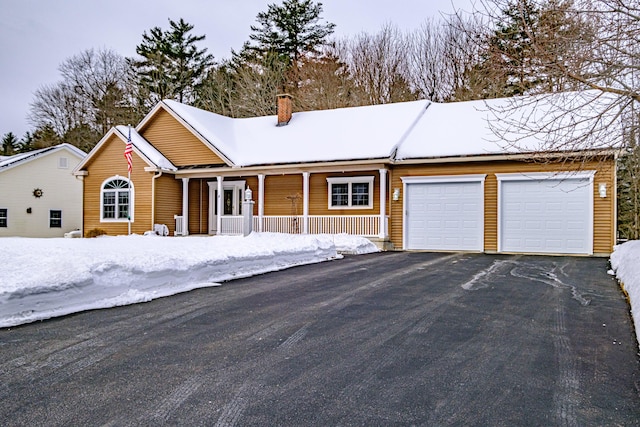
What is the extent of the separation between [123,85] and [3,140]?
1387 cm

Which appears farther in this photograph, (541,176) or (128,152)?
(128,152)

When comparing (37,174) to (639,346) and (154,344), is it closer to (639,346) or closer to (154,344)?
(154,344)

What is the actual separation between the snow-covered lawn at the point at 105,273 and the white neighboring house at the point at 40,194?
58.0 ft

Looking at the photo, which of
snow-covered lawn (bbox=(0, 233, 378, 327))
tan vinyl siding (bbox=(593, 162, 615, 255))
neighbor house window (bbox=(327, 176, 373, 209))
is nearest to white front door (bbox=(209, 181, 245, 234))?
neighbor house window (bbox=(327, 176, 373, 209))

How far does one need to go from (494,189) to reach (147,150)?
12533 mm

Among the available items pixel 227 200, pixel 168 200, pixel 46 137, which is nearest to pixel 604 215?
pixel 227 200

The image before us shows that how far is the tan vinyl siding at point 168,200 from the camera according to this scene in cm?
1822

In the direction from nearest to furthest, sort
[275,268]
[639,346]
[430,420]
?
[430,420]
[639,346]
[275,268]

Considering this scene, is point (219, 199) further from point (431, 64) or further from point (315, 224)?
point (431, 64)

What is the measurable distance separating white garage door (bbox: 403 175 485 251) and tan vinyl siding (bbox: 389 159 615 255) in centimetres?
20

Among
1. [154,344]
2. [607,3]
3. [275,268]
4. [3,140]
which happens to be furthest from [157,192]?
[3,140]

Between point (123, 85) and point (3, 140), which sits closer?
point (123, 85)

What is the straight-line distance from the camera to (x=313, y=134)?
18469 mm

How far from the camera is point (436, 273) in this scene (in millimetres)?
9555
